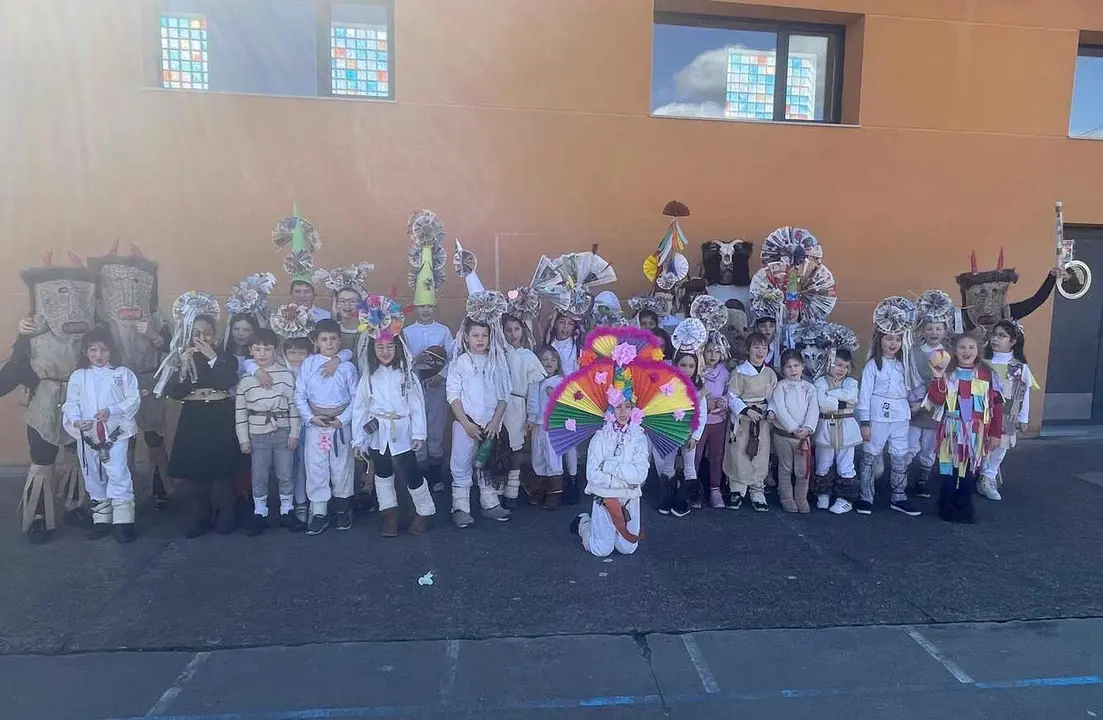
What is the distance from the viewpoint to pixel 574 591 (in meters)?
4.58

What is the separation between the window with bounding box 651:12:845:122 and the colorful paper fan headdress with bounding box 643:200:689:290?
1688 mm

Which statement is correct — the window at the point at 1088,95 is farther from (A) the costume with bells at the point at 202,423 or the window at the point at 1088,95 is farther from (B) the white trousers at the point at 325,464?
(A) the costume with bells at the point at 202,423

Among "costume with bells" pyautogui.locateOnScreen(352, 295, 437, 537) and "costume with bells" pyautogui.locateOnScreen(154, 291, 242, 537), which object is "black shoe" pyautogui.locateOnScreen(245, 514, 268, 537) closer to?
"costume with bells" pyautogui.locateOnScreen(154, 291, 242, 537)

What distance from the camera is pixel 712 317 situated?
6.17 metres

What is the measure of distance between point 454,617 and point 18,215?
6271 mm

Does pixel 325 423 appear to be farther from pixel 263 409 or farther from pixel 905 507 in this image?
pixel 905 507

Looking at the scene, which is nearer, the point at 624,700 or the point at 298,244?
the point at 624,700

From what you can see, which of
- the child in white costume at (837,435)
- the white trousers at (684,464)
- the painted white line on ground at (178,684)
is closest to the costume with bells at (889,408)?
the child in white costume at (837,435)

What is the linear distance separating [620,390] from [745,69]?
17.5ft

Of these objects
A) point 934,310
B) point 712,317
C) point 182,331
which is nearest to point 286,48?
point 182,331

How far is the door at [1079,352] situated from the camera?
878 centimetres

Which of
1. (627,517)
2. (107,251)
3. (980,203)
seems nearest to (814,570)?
(627,517)

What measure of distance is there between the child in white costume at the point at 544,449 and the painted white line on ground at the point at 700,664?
2.30 m

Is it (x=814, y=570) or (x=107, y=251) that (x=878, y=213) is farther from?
(x=107, y=251)
